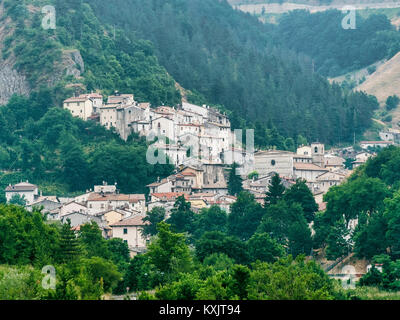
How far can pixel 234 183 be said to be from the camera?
3548 inches

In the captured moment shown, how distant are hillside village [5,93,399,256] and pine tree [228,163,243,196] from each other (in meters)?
0.93

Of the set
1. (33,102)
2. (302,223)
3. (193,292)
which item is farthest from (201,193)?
(193,292)

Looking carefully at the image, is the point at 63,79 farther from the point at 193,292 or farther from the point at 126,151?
the point at 193,292

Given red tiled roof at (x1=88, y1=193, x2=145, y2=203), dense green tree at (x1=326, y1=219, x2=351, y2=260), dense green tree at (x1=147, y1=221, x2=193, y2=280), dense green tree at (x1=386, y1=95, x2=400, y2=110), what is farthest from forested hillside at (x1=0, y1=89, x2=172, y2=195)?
dense green tree at (x1=386, y1=95, x2=400, y2=110)

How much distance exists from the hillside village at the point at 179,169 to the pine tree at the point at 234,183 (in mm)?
927

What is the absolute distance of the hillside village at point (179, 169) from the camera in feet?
269

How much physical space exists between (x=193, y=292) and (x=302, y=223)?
3017cm

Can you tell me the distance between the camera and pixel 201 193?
290ft

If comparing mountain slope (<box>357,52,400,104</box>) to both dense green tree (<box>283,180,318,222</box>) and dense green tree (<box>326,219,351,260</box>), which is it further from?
dense green tree (<box>326,219,351,260</box>)

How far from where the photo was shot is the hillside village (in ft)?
269

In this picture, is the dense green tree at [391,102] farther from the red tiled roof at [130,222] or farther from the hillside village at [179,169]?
the red tiled roof at [130,222]

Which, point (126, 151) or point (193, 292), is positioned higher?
point (126, 151)

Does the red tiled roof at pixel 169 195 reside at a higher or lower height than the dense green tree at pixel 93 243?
higher

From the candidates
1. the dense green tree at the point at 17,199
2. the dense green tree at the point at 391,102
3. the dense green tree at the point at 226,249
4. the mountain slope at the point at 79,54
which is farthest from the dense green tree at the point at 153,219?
the dense green tree at the point at 391,102
